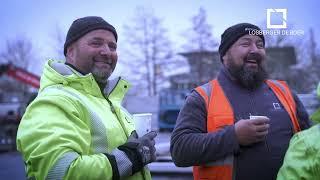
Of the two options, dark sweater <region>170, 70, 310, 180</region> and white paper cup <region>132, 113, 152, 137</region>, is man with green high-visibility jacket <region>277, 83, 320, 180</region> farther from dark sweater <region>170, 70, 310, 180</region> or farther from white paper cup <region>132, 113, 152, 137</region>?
white paper cup <region>132, 113, 152, 137</region>

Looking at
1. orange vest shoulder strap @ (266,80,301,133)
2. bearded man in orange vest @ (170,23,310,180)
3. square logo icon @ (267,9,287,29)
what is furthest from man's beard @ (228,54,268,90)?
square logo icon @ (267,9,287,29)

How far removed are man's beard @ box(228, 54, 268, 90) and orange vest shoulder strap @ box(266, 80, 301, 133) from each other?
0.11 meters

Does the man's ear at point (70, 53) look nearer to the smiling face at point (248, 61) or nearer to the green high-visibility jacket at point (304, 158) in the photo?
the smiling face at point (248, 61)

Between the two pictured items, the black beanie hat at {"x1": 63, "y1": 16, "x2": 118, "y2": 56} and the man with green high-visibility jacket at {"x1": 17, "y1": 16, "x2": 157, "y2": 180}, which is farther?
the black beanie hat at {"x1": 63, "y1": 16, "x2": 118, "y2": 56}

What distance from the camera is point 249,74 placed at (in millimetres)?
2957

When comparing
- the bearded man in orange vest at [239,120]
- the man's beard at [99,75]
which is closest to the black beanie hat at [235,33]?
the bearded man in orange vest at [239,120]

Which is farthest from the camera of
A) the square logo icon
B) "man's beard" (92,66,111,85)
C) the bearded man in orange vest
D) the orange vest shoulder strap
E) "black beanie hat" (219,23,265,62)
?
the square logo icon

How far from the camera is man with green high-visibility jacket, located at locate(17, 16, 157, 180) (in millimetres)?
1840

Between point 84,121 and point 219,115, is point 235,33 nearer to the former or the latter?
point 219,115

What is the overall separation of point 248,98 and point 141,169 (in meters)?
1.00

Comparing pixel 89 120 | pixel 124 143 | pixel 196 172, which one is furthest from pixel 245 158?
pixel 89 120

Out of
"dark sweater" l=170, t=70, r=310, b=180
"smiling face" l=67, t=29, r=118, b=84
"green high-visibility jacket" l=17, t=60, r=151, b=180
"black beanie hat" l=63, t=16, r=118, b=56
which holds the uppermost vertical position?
"black beanie hat" l=63, t=16, r=118, b=56

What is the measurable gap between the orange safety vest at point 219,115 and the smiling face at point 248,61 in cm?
16

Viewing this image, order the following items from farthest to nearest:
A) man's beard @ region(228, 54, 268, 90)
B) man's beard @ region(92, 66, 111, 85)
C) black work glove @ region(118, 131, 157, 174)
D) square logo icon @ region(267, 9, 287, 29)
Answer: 1. square logo icon @ region(267, 9, 287, 29)
2. man's beard @ region(228, 54, 268, 90)
3. man's beard @ region(92, 66, 111, 85)
4. black work glove @ region(118, 131, 157, 174)
